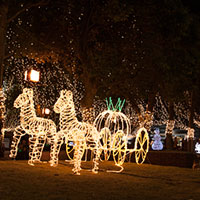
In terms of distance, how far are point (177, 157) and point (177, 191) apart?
6484 millimetres

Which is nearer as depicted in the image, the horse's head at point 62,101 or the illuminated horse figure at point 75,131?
the illuminated horse figure at point 75,131

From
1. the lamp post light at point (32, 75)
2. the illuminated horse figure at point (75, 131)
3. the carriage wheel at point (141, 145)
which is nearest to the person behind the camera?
the illuminated horse figure at point (75, 131)

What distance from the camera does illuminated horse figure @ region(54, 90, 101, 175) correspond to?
9.17 m

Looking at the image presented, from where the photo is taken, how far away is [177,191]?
6.79m

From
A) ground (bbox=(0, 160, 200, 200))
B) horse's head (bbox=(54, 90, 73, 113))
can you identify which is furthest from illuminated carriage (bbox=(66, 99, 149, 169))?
Answer: ground (bbox=(0, 160, 200, 200))

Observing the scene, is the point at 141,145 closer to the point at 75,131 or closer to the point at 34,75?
the point at 75,131

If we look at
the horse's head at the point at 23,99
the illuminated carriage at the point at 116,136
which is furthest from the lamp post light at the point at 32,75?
the illuminated carriage at the point at 116,136

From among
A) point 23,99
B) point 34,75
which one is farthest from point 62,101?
point 34,75

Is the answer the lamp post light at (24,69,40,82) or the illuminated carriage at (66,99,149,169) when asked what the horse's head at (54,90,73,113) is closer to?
the illuminated carriage at (66,99,149,169)

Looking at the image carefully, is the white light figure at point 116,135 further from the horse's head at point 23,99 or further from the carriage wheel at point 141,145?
the horse's head at point 23,99

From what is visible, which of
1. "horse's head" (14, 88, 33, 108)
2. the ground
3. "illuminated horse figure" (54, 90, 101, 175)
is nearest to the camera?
the ground

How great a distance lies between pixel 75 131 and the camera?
9.41m

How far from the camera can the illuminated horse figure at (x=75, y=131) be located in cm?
917

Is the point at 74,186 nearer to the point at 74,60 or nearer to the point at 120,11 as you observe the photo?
the point at 120,11
